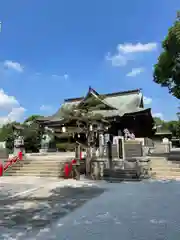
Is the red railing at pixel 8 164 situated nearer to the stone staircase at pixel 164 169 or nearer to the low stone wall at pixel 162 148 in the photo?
the stone staircase at pixel 164 169

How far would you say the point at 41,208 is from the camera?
747cm

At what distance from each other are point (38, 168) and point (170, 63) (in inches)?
521

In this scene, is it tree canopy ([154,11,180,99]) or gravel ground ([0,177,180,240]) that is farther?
tree canopy ([154,11,180,99])

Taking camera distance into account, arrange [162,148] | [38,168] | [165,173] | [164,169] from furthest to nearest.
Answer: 1. [162,148]
2. [38,168]
3. [164,169]
4. [165,173]

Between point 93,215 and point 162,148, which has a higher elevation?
point 162,148

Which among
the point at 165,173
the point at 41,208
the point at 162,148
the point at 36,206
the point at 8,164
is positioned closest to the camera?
the point at 41,208

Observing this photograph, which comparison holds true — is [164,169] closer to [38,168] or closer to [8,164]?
[38,168]

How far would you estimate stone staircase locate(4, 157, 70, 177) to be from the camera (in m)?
16.0

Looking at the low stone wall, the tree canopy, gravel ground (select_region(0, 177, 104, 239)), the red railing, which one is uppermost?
the tree canopy

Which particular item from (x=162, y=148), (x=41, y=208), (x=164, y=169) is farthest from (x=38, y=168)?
(x=162, y=148)

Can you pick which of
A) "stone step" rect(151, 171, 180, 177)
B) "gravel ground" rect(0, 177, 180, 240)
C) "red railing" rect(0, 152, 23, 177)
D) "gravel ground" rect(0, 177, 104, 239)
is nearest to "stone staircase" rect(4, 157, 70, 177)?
"red railing" rect(0, 152, 23, 177)

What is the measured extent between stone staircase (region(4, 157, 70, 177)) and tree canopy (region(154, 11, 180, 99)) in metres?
11.2

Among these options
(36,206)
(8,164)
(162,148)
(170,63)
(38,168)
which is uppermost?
(170,63)

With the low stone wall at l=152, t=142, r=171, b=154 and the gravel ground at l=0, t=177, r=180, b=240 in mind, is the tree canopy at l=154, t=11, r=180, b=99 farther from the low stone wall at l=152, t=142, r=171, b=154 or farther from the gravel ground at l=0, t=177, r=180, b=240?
the gravel ground at l=0, t=177, r=180, b=240
